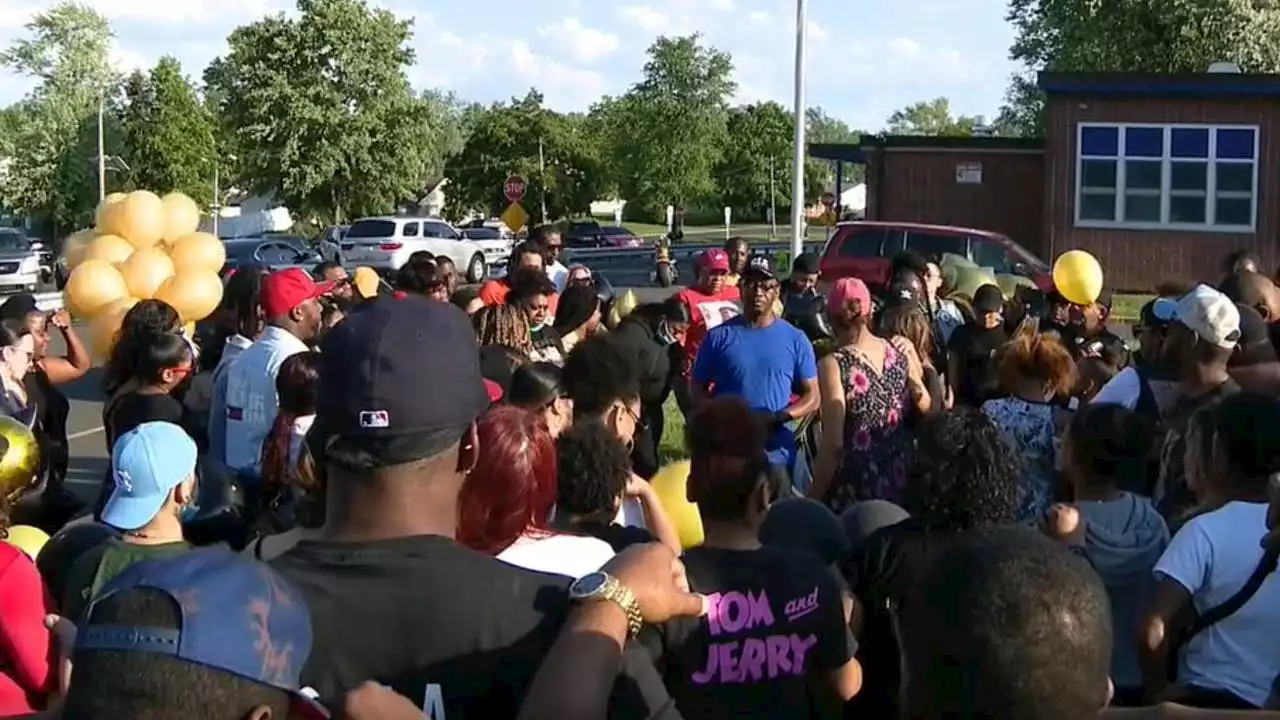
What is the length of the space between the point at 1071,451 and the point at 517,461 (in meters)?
2.20

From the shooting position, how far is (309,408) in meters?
5.16

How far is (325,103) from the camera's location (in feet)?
194

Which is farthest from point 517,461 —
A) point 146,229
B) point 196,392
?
point 146,229

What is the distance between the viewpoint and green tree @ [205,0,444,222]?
191 ft

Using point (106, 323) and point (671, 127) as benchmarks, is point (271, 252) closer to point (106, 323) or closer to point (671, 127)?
point (106, 323)

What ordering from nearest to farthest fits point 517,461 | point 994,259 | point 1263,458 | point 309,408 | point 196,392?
1. point 517,461
2. point 1263,458
3. point 309,408
4. point 196,392
5. point 994,259

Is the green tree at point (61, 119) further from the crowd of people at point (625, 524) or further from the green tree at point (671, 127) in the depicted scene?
the crowd of people at point (625, 524)

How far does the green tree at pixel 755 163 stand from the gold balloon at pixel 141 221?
8092 cm

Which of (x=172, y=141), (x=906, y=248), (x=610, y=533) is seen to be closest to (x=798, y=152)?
(x=906, y=248)

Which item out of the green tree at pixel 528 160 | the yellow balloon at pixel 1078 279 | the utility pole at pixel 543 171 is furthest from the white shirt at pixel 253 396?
the green tree at pixel 528 160

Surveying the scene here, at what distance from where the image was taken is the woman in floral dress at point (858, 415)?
6.50m

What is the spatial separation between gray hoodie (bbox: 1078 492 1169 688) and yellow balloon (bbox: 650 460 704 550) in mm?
1441

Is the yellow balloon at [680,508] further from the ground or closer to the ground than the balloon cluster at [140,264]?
closer to the ground

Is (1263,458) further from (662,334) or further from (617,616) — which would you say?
(662,334)
